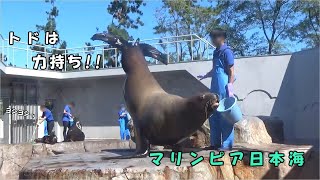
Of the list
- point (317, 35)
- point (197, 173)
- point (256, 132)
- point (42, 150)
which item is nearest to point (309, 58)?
point (256, 132)

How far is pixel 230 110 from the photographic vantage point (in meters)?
6.09

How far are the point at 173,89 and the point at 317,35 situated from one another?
50.7 ft

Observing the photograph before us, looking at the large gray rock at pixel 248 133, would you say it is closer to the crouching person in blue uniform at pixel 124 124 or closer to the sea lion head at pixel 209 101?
the sea lion head at pixel 209 101

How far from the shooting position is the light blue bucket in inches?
240

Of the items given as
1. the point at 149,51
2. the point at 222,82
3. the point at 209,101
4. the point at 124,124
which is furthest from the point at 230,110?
the point at 124,124

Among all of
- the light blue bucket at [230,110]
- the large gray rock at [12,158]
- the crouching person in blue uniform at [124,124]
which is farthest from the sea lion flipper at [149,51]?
the crouching person in blue uniform at [124,124]

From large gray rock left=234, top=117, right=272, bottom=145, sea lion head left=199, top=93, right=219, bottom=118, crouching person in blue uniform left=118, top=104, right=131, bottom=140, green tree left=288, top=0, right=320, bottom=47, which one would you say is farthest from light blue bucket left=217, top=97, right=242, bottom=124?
green tree left=288, top=0, right=320, bottom=47

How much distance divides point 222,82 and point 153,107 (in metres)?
1.15

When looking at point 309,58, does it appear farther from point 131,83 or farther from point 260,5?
point 260,5

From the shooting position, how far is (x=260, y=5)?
30.9 m

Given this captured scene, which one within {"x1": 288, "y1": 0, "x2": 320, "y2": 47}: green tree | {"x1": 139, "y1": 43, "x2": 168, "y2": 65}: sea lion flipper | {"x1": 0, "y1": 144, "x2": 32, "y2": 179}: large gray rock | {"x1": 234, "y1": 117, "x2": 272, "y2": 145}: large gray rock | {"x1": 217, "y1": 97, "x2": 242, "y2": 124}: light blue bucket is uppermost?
{"x1": 288, "y1": 0, "x2": 320, "y2": 47}: green tree

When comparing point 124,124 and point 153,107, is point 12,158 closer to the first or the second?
point 153,107

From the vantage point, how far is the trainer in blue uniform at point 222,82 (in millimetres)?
6441

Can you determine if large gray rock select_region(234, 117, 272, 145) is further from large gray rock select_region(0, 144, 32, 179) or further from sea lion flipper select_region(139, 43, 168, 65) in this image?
large gray rock select_region(0, 144, 32, 179)
